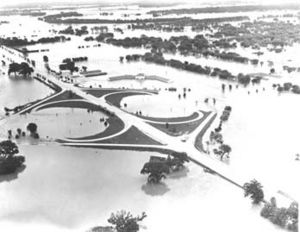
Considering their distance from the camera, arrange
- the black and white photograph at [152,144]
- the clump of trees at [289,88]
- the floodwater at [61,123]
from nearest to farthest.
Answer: the black and white photograph at [152,144]
the floodwater at [61,123]
the clump of trees at [289,88]

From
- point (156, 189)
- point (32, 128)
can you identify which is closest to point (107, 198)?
point (156, 189)

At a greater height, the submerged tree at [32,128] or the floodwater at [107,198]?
the submerged tree at [32,128]

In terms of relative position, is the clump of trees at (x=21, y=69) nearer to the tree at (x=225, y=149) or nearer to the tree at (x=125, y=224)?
the tree at (x=225, y=149)

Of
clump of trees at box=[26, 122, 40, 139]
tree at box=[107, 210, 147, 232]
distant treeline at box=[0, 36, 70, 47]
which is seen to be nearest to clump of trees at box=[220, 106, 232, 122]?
clump of trees at box=[26, 122, 40, 139]

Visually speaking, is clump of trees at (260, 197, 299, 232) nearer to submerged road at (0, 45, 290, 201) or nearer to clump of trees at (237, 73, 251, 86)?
submerged road at (0, 45, 290, 201)

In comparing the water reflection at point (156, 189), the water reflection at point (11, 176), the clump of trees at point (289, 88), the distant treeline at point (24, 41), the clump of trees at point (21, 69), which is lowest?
the water reflection at point (156, 189)

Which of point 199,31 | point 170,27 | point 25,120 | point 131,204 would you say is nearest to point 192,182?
point 131,204

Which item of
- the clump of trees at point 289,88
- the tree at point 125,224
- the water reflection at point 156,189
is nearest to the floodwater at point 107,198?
the water reflection at point 156,189

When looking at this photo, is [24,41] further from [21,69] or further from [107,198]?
[107,198]
